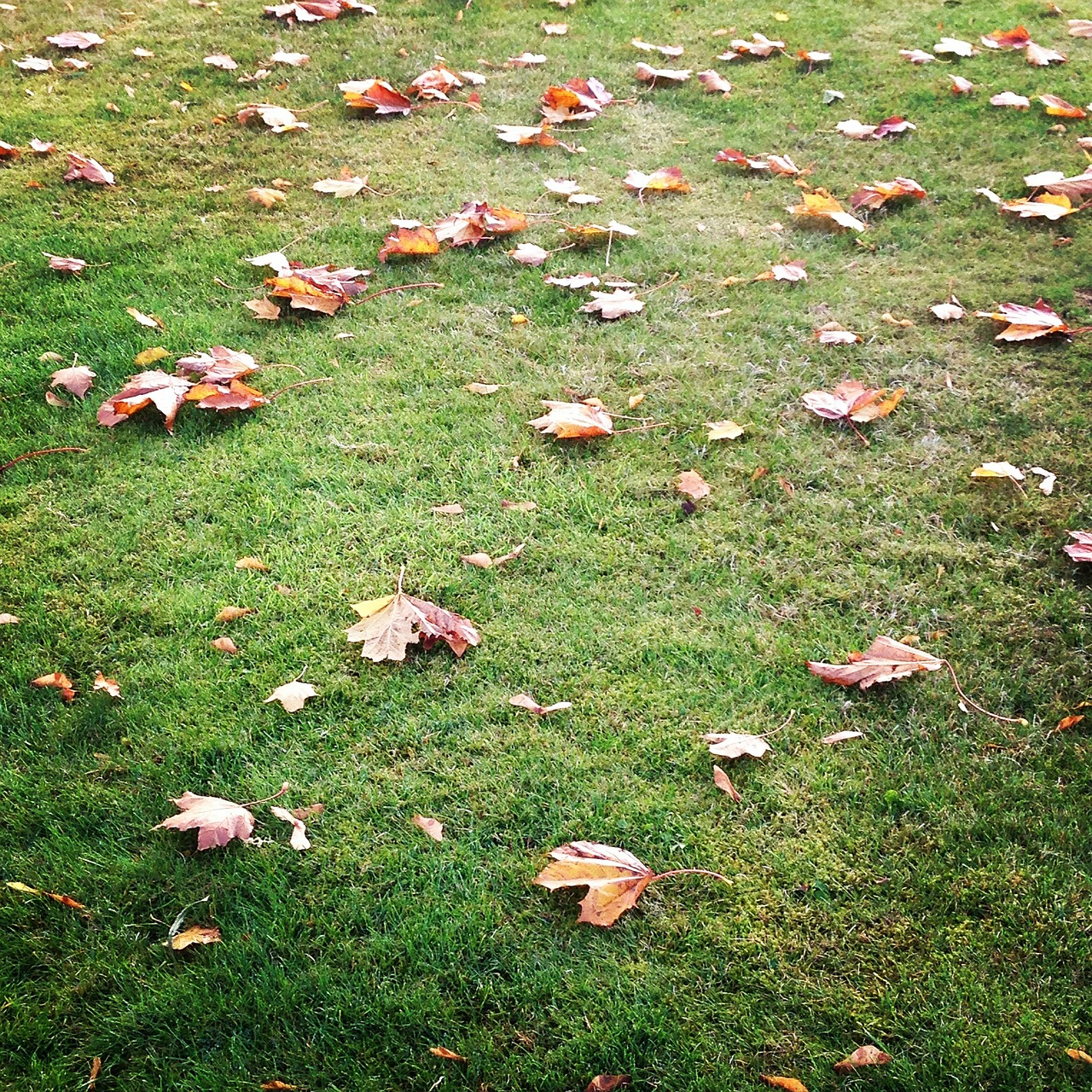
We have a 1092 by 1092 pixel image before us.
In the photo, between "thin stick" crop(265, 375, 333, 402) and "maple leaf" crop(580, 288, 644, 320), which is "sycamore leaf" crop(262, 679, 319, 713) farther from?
"maple leaf" crop(580, 288, 644, 320)

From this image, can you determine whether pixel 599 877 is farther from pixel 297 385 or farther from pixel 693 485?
pixel 297 385

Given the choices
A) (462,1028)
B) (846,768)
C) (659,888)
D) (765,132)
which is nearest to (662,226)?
(765,132)

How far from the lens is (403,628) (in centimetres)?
238

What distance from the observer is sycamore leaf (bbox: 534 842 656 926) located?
1.85 m

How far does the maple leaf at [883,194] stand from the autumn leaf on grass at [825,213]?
3.6 inches

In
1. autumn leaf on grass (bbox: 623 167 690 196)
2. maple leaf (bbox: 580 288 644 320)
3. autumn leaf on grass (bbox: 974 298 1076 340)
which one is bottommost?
maple leaf (bbox: 580 288 644 320)

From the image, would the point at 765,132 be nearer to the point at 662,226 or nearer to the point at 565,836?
the point at 662,226

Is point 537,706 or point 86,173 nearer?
point 537,706

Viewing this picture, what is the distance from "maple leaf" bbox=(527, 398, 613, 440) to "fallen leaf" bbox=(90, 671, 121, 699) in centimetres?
148

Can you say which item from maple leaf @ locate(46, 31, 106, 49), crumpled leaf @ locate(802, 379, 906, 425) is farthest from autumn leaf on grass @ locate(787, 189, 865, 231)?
maple leaf @ locate(46, 31, 106, 49)

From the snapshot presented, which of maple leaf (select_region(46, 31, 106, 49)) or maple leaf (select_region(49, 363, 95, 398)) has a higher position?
maple leaf (select_region(46, 31, 106, 49))

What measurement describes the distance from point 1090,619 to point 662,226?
2437 mm

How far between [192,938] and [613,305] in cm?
260

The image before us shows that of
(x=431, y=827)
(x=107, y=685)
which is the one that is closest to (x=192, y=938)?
(x=431, y=827)
